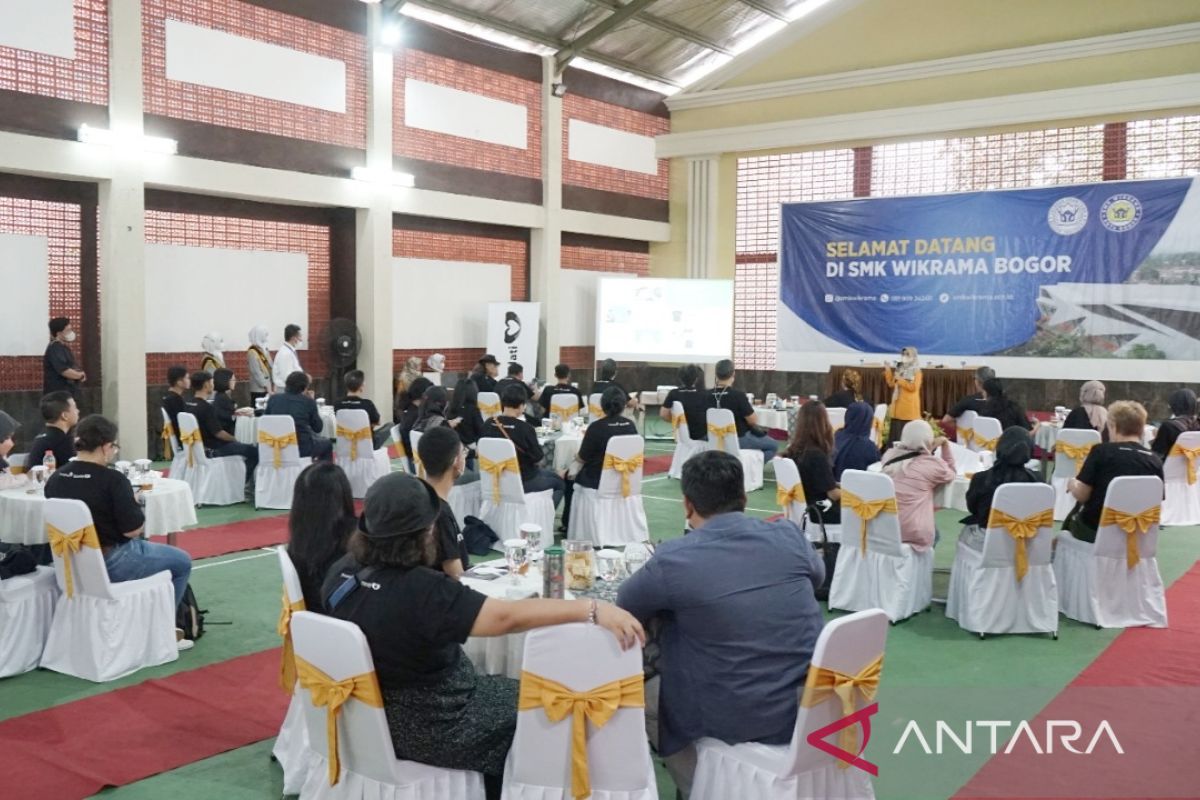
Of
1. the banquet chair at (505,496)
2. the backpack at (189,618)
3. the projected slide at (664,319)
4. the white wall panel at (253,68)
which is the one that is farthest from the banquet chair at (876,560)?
the projected slide at (664,319)

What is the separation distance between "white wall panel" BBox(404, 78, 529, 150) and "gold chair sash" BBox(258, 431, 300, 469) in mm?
6384

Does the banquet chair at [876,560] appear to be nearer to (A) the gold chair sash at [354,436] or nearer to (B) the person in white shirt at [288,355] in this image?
(A) the gold chair sash at [354,436]

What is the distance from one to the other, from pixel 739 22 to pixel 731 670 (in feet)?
47.2

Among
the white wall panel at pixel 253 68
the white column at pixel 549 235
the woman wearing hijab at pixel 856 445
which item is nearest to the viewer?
the woman wearing hijab at pixel 856 445

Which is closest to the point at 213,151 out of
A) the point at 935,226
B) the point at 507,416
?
the point at 507,416

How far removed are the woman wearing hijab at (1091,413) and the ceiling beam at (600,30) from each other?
8248 millimetres

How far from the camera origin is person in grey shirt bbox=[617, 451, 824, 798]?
2.81 m

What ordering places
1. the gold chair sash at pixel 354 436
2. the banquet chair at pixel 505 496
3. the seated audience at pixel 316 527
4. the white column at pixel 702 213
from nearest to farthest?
1. the seated audience at pixel 316 527
2. the banquet chair at pixel 505 496
3. the gold chair sash at pixel 354 436
4. the white column at pixel 702 213

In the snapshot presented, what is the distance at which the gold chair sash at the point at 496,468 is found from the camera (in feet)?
22.2

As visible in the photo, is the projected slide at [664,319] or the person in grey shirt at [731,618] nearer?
the person in grey shirt at [731,618]

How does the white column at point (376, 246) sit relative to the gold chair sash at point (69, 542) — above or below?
above

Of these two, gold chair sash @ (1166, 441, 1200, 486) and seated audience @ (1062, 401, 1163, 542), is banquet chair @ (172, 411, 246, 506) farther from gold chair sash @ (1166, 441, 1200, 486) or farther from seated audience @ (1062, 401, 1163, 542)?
gold chair sash @ (1166, 441, 1200, 486)

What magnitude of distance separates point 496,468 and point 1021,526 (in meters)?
3.17

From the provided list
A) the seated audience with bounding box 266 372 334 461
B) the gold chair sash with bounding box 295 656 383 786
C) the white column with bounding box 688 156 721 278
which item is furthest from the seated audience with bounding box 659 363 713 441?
the white column with bounding box 688 156 721 278
